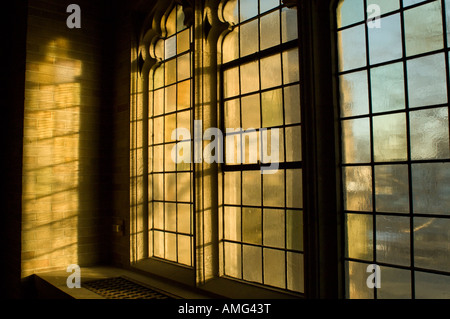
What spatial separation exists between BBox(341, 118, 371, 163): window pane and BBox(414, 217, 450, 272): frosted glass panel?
0.51 metres

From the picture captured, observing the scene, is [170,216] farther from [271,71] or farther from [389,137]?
[389,137]

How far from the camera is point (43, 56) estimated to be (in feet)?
14.5

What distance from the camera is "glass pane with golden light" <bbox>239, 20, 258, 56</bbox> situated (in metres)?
3.28

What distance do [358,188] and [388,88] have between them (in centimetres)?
Answer: 65

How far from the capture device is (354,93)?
252cm

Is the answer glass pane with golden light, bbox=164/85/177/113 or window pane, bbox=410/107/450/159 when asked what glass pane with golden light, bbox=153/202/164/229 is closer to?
glass pane with golden light, bbox=164/85/177/113

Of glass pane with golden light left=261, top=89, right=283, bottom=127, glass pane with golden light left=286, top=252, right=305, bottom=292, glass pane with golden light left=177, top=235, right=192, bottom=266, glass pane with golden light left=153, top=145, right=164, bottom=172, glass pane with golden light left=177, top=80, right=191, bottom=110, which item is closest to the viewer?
glass pane with golden light left=286, top=252, right=305, bottom=292

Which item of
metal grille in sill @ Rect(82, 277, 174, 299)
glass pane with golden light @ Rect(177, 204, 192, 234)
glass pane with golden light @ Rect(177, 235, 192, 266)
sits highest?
glass pane with golden light @ Rect(177, 204, 192, 234)

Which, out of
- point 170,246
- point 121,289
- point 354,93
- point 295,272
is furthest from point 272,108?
point 121,289

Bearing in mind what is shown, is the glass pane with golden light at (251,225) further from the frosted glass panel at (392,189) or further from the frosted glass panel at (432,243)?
the frosted glass panel at (432,243)

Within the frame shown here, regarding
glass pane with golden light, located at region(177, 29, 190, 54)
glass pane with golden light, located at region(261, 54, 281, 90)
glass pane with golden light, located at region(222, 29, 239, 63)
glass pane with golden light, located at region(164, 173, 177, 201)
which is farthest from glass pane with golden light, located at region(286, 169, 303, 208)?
glass pane with golden light, located at region(177, 29, 190, 54)

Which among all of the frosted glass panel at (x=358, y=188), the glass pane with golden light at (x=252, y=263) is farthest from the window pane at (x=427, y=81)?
the glass pane with golden light at (x=252, y=263)

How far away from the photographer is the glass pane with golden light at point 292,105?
2.88 metres
